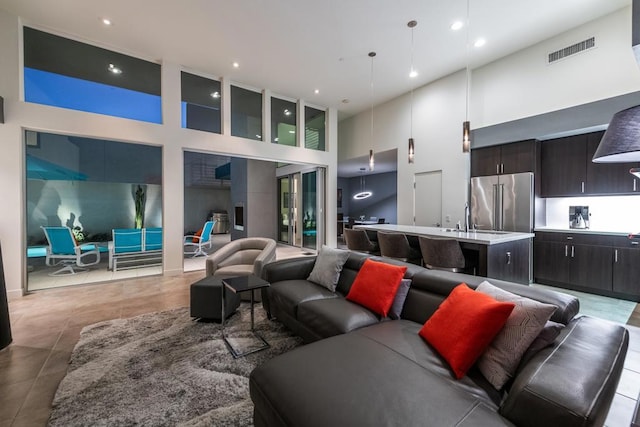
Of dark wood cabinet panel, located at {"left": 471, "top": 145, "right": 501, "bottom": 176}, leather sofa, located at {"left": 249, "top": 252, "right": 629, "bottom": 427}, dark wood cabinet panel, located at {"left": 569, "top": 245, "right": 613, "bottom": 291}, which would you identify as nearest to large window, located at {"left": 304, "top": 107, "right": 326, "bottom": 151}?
dark wood cabinet panel, located at {"left": 471, "top": 145, "right": 501, "bottom": 176}

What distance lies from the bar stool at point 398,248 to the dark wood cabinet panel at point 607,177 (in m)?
3.03

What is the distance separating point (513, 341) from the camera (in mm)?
1354

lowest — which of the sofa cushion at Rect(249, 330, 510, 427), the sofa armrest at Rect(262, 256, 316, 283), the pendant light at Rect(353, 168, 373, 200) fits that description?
the sofa cushion at Rect(249, 330, 510, 427)

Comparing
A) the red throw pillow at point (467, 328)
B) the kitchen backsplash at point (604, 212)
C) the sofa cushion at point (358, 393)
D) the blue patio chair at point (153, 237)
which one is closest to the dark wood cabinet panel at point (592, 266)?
the kitchen backsplash at point (604, 212)

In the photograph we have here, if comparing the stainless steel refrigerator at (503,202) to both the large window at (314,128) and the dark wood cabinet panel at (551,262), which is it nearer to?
the dark wood cabinet panel at (551,262)

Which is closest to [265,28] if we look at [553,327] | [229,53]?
[229,53]

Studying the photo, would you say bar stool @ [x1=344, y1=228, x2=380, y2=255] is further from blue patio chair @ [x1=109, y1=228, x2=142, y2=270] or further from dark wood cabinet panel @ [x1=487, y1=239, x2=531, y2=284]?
blue patio chair @ [x1=109, y1=228, x2=142, y2=270]

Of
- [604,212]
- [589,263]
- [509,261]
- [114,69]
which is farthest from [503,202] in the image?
[114,69]

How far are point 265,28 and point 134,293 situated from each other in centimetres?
454

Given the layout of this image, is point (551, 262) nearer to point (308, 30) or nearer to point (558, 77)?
point (558, 77)

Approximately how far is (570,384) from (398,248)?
2830 mm

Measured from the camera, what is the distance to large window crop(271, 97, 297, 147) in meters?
6.63

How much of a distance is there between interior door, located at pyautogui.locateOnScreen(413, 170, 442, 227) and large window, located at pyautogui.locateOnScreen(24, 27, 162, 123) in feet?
18.5

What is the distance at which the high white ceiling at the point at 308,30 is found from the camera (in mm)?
3699
